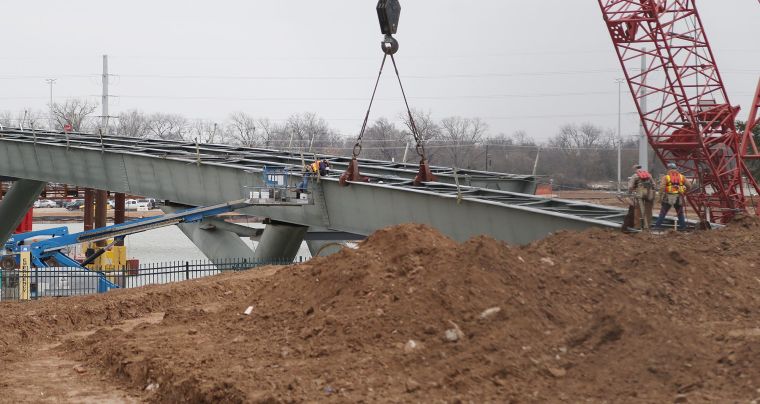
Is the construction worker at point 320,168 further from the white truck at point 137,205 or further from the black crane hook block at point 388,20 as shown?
the white truck at point 137,205

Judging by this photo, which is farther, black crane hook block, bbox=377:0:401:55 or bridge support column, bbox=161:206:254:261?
bridge support column, bbox=161:206:254:261

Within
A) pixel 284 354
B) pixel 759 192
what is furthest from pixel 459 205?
pixel 759 192

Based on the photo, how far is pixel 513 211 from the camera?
18391 millimetres

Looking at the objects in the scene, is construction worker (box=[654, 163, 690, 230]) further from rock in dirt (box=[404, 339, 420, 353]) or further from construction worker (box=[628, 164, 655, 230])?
rock in dirt (box=[404, 339, 420, 353])

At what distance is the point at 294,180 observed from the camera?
77.6 ft

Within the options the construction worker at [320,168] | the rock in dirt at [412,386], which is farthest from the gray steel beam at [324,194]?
the rock in dirt at [412,386]

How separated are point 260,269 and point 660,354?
18716 mm

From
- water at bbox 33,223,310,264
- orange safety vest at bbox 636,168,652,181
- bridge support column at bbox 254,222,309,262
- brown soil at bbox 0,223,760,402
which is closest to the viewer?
brown soil at bbox 0,223,760,402

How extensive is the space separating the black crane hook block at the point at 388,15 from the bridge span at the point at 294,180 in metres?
3.36

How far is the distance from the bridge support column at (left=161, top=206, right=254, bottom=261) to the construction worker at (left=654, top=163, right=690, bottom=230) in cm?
1595

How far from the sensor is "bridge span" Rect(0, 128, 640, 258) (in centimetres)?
1900

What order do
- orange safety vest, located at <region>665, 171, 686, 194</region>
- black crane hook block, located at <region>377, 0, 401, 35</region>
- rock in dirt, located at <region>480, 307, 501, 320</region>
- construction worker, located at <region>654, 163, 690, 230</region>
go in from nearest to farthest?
rock in dirt, located at <region>480, 307, 501, 320</region>, black crane hook block, located at <region>377, 0, 401, 35</region>, construction worker, located at <region>654, 163, 690, 230</region>, orange safety vest, located at <region>665, 171, 686, 194</region>

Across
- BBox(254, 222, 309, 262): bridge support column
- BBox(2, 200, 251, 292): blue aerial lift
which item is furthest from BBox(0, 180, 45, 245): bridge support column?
BBox(254, 222, 309, 262): bridge support column

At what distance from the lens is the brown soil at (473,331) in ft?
30.1
